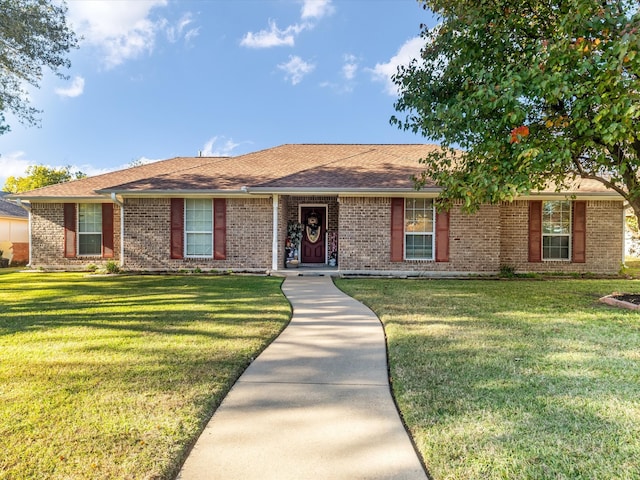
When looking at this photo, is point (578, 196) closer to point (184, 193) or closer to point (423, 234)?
point (423, 234)

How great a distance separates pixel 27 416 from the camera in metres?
2.77

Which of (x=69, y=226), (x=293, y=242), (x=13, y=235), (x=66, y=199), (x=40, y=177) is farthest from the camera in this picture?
(x=40, y=177)

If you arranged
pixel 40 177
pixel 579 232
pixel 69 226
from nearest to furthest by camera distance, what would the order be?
1. pixel 579 232
2. pixel 69 226
3. pixel 40 177

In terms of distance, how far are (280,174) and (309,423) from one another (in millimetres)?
11111

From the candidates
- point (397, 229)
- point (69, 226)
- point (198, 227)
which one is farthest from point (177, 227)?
point (397, 229)

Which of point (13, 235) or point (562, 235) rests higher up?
point (562, 235)

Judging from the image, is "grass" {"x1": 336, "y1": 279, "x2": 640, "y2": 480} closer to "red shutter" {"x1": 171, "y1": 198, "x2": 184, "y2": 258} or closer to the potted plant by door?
the potted plant by door

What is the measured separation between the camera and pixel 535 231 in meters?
12.6

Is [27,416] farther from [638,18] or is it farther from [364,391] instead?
[638,18]

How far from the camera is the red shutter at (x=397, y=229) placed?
12039 mm

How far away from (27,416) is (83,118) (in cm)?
2665

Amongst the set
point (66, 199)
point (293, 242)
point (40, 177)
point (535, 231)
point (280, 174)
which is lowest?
point (293, 242)

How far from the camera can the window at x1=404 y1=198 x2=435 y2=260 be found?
12.1 metres

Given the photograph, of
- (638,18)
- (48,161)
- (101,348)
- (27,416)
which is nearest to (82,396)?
(27,416)
